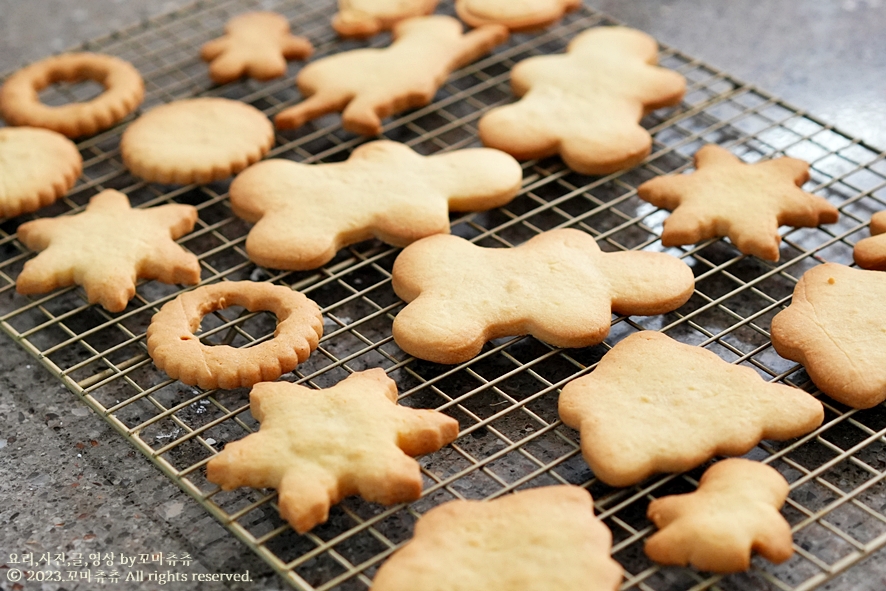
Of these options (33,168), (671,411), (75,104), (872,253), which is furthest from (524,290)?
(75,104)

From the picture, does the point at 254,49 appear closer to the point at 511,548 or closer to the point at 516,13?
the point at 516,13

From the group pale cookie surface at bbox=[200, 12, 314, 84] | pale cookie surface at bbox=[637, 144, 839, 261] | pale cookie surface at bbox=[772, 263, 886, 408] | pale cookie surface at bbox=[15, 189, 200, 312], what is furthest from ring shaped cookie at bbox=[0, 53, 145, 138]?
pale cookie surface at bbox=[772, 263, 886, 408]

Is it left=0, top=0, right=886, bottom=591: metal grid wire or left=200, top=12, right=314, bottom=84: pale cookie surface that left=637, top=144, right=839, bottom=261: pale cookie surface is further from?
left=200, top=12, right=314, bottom=84: pale cookie surface

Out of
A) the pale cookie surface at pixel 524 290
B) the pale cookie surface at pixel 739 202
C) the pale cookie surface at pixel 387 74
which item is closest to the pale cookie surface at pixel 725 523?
the pale cookie surface at pixel 524 290

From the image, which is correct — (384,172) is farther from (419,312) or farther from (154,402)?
(154,402)

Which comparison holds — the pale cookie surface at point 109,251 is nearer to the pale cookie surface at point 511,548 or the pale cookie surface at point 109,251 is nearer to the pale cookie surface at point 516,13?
the pale cookie surface at point 511,548
